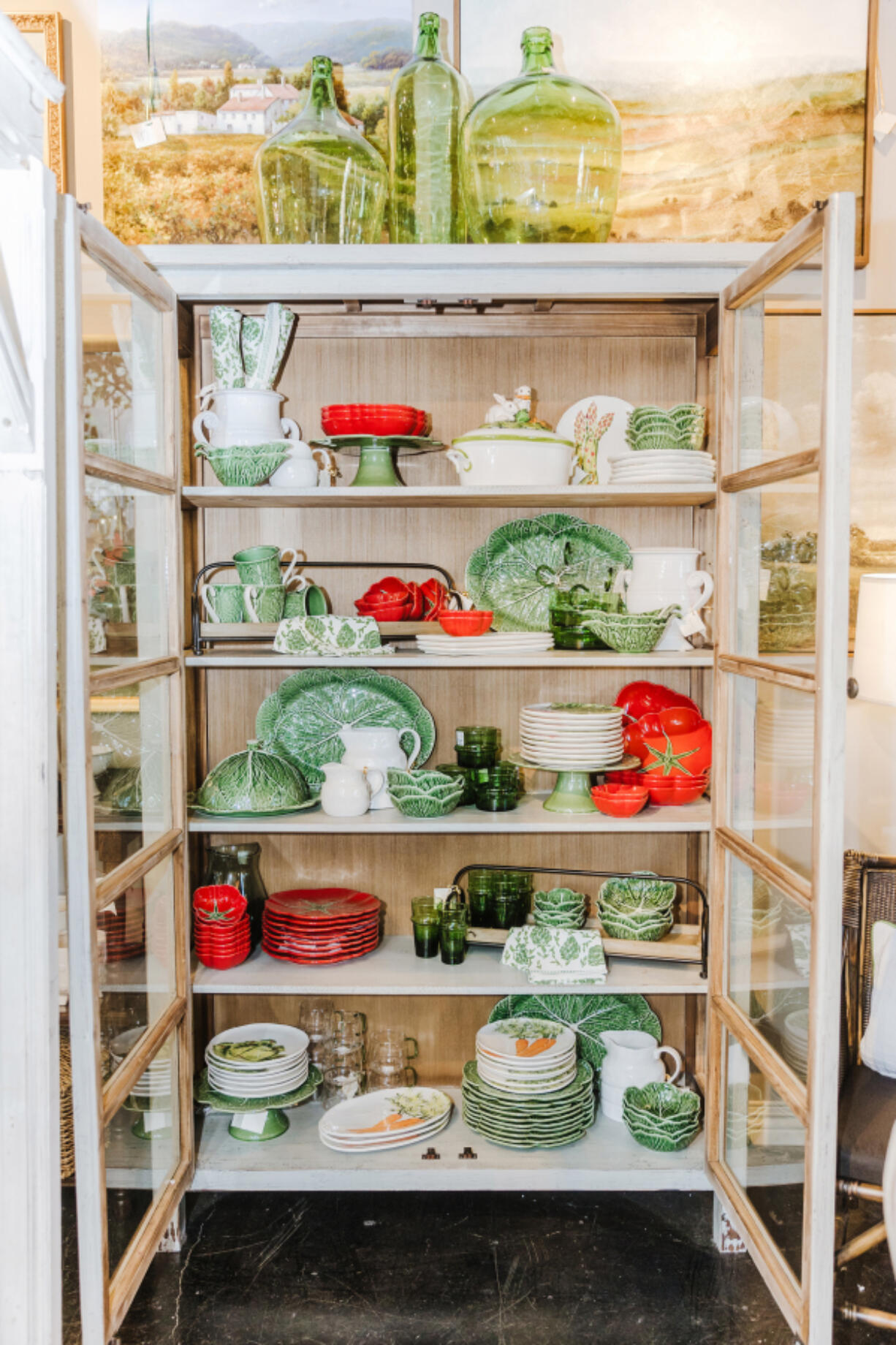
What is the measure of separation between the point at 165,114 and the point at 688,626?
65.0 inches

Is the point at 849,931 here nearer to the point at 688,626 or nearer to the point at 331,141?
the point at 688,626

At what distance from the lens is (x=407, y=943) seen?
243 centimetres

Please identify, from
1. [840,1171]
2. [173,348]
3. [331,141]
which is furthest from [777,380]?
[840,1171]

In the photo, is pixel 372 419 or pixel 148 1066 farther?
pixel 372 419

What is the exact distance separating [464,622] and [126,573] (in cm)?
70

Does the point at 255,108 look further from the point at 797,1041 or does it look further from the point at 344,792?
the point at 797,1041

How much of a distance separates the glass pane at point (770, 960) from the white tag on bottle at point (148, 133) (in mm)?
2042

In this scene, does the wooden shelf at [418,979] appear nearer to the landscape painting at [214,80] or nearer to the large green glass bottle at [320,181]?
the large green glass bottle at [320,181]

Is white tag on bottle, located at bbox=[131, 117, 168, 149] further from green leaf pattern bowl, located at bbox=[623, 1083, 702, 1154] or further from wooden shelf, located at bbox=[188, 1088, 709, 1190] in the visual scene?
green leaf pattern bowl, located at bbox=[623, 1083, 702, 1154]

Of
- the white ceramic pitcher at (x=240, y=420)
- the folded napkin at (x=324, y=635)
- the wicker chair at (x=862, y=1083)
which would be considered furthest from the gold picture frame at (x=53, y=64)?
the wicker chair at (x=862, y=1083)

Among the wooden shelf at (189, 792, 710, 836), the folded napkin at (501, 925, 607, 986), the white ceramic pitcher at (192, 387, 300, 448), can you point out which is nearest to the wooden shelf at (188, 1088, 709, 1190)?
the folded napkin at (501, 925, 607, 986)

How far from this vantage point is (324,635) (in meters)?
2.17

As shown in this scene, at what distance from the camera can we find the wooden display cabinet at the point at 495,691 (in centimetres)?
163

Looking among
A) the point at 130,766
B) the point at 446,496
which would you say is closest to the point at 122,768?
the point at 130,766
